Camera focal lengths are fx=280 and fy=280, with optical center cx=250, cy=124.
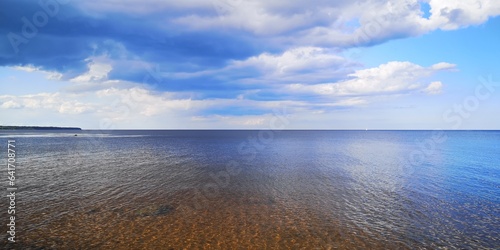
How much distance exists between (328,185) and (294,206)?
1191 cm

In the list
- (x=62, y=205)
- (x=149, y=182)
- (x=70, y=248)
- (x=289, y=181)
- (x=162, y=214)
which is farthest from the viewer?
(x=289, y=181)

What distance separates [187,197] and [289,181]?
15.5 meters

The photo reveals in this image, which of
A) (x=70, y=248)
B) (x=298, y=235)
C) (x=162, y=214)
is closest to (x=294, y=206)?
(x=298, y=235)

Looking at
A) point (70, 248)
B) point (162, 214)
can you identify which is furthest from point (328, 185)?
point (70, 248)

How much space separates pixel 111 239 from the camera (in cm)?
1855

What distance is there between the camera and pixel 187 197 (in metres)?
29.7

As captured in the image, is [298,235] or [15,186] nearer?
[298,235]

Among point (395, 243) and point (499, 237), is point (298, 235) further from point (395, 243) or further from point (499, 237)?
point (499, 237)

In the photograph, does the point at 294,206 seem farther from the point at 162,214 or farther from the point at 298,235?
the point at 162,214

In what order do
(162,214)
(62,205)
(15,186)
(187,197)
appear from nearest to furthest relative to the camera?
1. (162,214)
2. (62,205)
3. (187,197)
4. (15,186)

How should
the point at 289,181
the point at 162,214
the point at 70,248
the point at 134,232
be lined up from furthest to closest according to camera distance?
the point at 289,181
the point at 162,214
the point at 134,232
the point at 70,248

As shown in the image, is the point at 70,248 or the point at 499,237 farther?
the point at 499,237

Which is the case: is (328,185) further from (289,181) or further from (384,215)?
(384,215)

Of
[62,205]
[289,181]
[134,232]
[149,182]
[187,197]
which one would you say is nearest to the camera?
[134,232]
